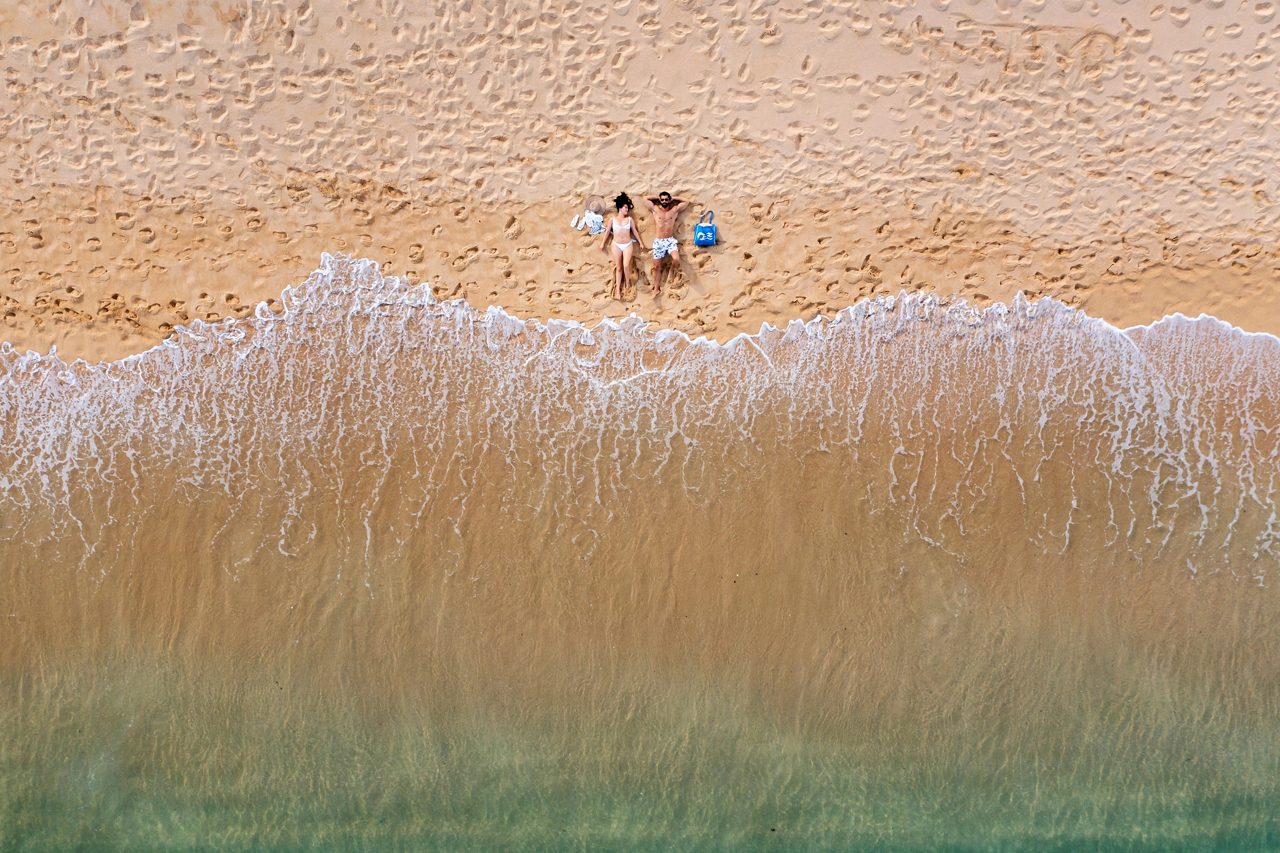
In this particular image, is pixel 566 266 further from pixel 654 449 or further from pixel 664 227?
pixel 654 449

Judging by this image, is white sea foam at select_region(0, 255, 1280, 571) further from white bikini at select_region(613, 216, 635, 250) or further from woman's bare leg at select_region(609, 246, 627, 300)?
white bikini at select_region(613, 216, 635, 250)

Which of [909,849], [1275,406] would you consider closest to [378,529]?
[909,849]

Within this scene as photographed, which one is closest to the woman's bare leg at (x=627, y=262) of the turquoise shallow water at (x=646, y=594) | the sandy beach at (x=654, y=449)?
the sandy beach at (x=654, y=449)

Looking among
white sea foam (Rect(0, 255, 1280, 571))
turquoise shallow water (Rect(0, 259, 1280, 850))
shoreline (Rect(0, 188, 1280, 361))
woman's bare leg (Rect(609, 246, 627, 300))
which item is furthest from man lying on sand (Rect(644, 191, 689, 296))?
turquoise shallow water (Rect(0, 259, 1280, 850))

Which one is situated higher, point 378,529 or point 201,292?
point 201,292

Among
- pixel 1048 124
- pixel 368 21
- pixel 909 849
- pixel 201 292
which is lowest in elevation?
pixel 909 849

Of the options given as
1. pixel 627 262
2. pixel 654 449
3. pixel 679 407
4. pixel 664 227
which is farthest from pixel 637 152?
pixel 654 449

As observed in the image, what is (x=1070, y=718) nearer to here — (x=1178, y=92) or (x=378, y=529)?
(x=1178, y=92)
